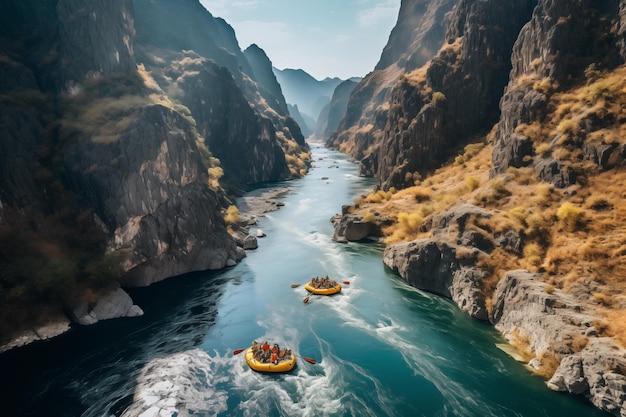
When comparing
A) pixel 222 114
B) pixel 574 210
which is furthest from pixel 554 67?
pixel 222 114

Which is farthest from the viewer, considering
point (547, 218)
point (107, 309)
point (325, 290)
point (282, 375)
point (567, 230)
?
point (325, 290)

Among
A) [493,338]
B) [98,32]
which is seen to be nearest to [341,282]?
[493,338]

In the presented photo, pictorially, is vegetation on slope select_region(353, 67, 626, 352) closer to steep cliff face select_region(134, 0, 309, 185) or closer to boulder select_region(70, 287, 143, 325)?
boulder select_region(70, 287, 143, 325)

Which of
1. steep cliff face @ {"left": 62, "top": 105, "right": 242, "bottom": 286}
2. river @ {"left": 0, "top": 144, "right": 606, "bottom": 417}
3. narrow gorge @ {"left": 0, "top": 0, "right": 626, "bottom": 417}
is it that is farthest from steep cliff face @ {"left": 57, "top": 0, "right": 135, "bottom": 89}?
river @ {"left": 0, "top": 144, "right": 606, "bottom": 417}

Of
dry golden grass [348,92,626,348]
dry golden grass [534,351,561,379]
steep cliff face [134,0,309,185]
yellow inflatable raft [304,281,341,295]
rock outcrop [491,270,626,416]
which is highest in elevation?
steep cliff face [134,0,309,185]

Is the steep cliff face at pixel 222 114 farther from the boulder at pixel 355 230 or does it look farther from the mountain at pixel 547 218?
the mountain at pixel 547 218

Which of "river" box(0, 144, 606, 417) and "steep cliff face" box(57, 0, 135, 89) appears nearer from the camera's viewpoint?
"river" box(0, 144, 606, 417)

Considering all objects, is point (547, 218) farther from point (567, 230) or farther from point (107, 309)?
point (107, 309)
